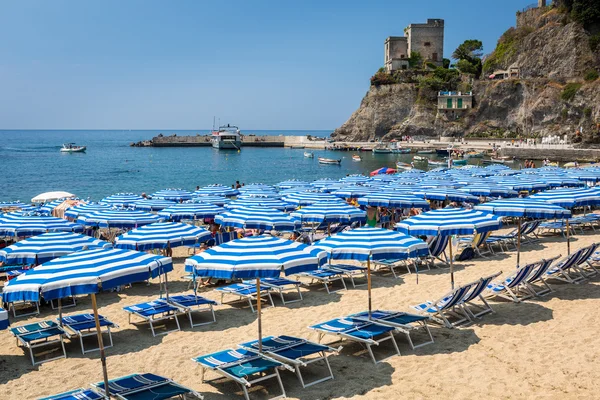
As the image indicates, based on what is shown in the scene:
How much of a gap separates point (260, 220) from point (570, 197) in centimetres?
806

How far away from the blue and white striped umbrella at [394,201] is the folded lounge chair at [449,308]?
7.19 meters

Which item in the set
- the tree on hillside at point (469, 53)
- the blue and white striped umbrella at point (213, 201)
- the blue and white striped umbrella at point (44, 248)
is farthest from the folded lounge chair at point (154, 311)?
the tree on hillside at point (469, 53)

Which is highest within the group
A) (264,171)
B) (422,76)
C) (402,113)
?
(422,76)

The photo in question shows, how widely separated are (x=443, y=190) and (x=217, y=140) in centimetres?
9791

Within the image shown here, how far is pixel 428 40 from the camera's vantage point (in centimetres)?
10944

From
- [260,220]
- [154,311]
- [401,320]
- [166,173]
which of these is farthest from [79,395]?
[166,173]

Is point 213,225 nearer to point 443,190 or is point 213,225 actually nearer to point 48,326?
point 443,190

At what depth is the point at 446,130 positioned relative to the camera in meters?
90.9

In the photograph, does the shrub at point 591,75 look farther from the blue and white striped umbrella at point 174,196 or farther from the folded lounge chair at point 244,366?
the folded lounge chair at point 244,366

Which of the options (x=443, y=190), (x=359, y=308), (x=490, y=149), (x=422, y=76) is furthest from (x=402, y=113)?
(x=359, y=308)

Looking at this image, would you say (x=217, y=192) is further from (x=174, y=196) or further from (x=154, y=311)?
(x=154, y=311)

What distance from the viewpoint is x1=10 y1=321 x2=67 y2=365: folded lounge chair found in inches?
310

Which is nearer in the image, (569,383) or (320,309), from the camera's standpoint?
(569,383)

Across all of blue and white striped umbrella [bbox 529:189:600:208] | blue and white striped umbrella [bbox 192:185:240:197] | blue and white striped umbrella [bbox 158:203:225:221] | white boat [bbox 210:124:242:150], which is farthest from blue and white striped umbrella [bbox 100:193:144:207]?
white boat [bbox 210:124:242:150]
